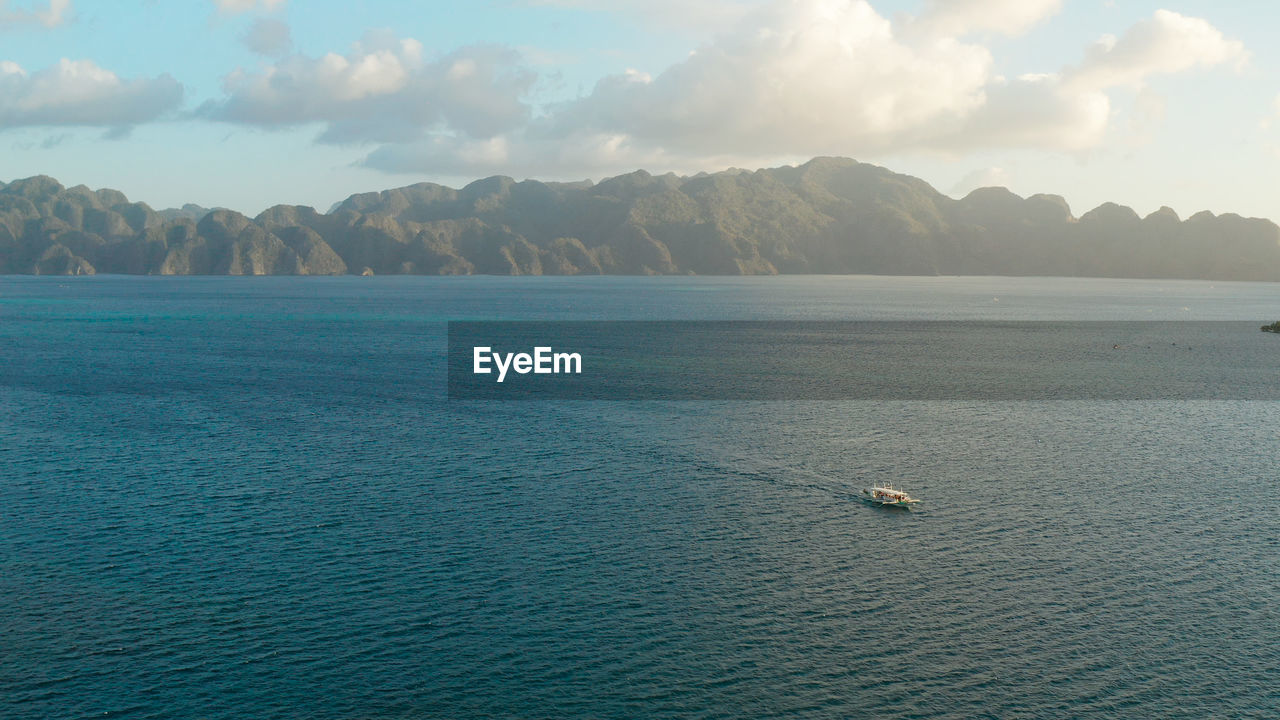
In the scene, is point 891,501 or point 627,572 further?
point 891,501

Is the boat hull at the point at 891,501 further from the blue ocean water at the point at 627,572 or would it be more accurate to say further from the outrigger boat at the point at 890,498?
the blue ocean water at the point at 627,572

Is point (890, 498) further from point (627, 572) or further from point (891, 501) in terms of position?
point (627, 572)

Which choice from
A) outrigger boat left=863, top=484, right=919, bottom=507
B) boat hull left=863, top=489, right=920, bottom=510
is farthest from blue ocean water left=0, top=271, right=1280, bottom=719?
outrigger boat left=863, top=484, right=919, bottom=507

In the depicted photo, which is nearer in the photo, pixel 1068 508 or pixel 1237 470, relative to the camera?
pixel 1068 508

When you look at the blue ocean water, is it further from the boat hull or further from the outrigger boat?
the outrigger boat

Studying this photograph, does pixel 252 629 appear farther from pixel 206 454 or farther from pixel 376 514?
pixel 206 454

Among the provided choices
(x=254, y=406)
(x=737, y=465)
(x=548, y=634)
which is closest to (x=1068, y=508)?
(x=737, y=465)

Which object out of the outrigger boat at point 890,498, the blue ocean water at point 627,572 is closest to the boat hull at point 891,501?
the outrigger boat at point 890,498

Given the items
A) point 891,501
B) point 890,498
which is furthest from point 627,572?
point 890,498

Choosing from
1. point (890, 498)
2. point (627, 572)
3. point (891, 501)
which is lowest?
point (627, 572)
